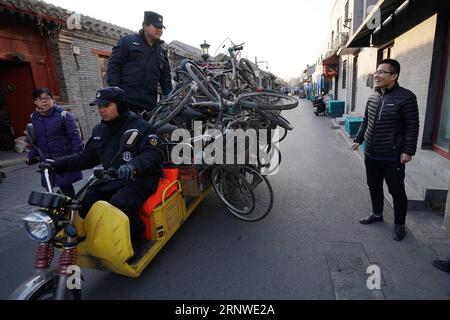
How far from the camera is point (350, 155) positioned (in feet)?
23.3

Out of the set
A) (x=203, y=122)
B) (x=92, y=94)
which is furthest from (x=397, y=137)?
(x=92, y=94)

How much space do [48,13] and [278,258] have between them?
9207mm

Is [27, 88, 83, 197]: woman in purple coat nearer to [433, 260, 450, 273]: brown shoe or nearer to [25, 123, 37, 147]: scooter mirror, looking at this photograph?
[25, 123, 37, 147]: scooter mirror

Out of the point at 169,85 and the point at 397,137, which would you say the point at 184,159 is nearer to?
the point at 169,85

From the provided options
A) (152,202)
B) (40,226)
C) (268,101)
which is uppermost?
(268,101)

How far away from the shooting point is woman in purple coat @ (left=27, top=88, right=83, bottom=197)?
11.3 feet

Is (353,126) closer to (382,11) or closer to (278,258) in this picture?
(382,11)

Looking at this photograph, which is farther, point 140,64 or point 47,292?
point 140,64

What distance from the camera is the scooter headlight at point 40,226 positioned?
6.58 feet

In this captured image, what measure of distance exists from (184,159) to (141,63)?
1.58 meters

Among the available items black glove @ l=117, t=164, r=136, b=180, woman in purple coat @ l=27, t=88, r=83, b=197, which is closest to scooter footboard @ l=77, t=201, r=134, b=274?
black glove @ l=117, t=164, r=136, b=180

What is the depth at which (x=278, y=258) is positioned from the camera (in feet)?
9.87

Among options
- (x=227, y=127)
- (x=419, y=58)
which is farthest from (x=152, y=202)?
(x=419, y=58)

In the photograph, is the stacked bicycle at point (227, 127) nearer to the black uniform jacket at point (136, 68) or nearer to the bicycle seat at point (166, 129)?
the bicycle seat at point (166, 129)
